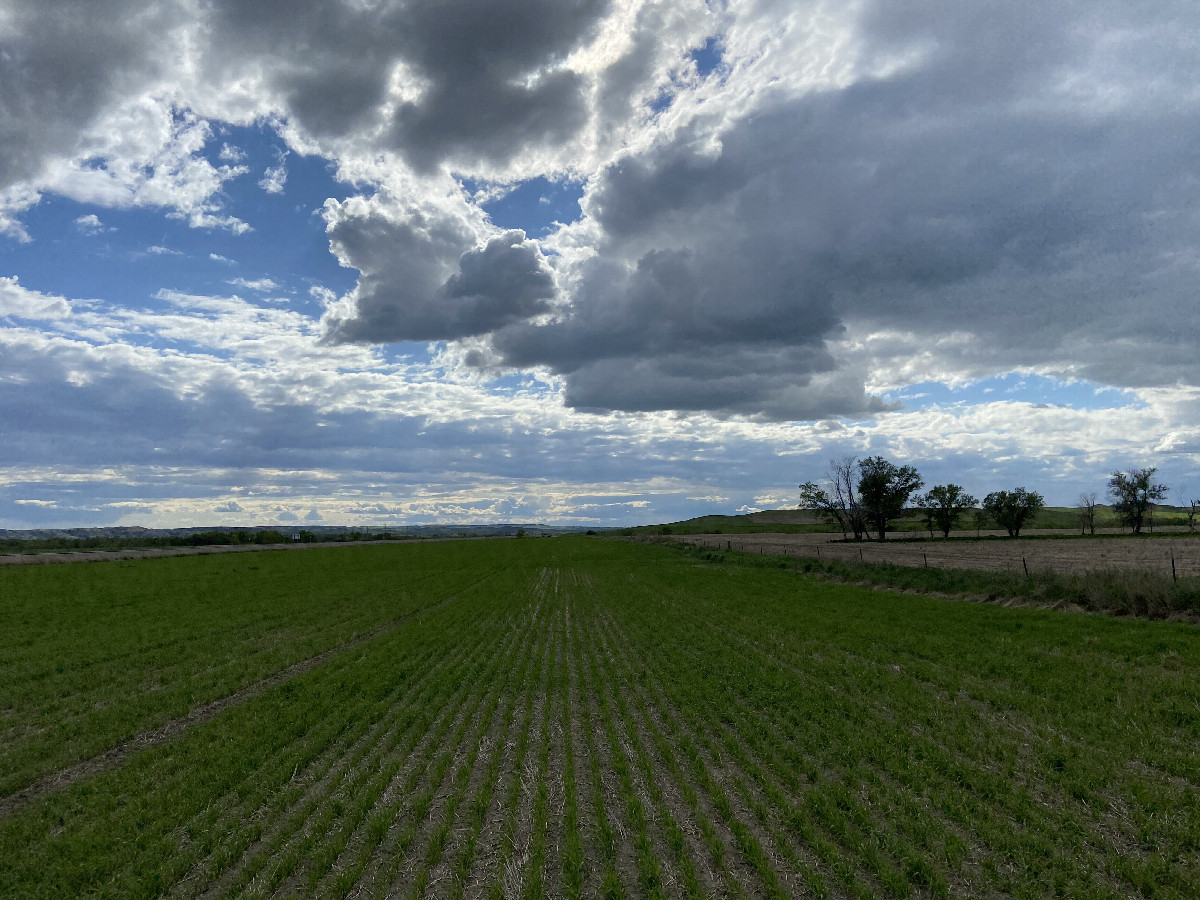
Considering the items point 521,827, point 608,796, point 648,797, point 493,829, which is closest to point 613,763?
point 608,796

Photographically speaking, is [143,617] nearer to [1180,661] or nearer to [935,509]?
[1180,661]

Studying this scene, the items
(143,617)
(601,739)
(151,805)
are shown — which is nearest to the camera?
(151,805)

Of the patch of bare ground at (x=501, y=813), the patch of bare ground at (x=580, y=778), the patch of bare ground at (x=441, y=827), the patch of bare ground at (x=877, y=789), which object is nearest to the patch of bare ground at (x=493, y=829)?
the patch of bare ground at (x=501, y=813)

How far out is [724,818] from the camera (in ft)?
29.4

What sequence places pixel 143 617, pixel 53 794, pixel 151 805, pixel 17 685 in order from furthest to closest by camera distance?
1. pixel 143 617
2. pixel 17 685
3. pixel 53 794
4. pixel 151 805

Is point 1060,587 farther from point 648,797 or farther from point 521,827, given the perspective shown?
point 521,827

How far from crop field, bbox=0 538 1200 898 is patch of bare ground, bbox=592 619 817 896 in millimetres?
48

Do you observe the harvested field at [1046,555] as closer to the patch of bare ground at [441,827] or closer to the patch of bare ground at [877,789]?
the patch of bare ground at [877,789]

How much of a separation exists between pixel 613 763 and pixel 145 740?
10536 mm

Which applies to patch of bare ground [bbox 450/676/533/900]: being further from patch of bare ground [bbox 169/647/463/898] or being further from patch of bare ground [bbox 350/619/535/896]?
patch of bare ground [bbox 169/647/463/898]

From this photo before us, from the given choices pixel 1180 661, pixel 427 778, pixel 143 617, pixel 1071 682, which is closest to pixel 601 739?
pixel 427 778

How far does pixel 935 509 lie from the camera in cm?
12188

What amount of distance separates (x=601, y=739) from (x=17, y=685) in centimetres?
1772

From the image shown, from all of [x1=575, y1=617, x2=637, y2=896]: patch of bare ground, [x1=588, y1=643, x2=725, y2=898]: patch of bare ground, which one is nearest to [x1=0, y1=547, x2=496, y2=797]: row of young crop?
[x1=575, y1=617, x2=637, y2=896]: patch of bare ground
